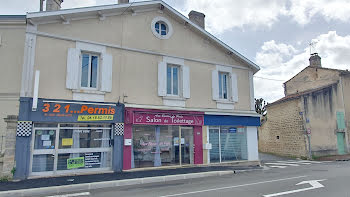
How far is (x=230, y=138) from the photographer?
12.8 metres

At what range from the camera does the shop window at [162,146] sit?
35.0 feet

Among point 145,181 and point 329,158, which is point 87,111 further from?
point 329,158

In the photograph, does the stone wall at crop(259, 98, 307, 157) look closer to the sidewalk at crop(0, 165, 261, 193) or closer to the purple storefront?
the purple storefront

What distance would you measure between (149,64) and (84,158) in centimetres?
478

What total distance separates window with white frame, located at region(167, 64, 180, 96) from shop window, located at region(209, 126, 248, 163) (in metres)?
2.62

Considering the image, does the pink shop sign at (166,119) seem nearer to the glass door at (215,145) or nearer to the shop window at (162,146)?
the shop window at (162,146)

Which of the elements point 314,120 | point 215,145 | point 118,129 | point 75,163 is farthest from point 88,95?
point 314,120

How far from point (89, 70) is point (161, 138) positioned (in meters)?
4.23

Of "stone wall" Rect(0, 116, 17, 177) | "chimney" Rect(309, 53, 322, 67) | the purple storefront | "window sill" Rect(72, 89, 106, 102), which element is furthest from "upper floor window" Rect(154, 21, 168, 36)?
"chimney" Rect(309, 53, 322, 67)

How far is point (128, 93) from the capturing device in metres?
10.6

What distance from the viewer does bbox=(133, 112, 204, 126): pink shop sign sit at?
10.6m

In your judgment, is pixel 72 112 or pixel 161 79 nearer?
pixel 72 112

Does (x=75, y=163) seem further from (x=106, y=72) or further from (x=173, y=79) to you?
(x=173, y=79)

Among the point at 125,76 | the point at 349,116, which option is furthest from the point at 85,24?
the point at 349,116
